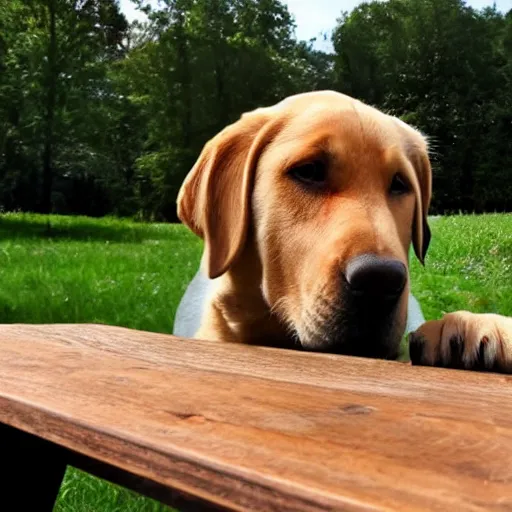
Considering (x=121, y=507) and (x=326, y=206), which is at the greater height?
(x=326, y=206)

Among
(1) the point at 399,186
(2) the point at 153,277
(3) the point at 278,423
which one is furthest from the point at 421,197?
(2) the point at 153,277

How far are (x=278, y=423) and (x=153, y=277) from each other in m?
3.90

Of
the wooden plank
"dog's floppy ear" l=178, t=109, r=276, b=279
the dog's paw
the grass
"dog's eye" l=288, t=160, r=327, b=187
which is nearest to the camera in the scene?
the wooden plank

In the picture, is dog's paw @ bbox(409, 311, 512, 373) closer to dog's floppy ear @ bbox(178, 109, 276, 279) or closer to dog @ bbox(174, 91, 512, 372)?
dog @ bbox(174, 91, 512, 372)

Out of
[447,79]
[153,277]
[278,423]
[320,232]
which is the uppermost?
[447,79]

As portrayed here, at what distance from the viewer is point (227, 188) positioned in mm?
1555

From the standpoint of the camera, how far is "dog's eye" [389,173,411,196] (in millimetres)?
1463

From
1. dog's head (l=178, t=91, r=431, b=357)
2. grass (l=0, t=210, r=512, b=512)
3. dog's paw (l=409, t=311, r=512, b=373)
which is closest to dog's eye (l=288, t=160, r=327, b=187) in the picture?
dog's head (l=178, t=91, r=431, b=357)

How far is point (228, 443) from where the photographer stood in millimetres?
601

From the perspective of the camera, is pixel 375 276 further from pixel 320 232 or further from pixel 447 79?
pixel 447 79

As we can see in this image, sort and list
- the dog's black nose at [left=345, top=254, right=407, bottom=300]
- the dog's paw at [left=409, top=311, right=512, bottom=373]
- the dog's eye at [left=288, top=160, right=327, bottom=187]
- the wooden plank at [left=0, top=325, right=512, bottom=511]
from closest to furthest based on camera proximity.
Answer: the wooden plank at [left=0, top=325, right=512, bottom=511], the dog's paw at [left=409, top=311, right=512, bottom=373], the dog's black nose at [left=345, top=254, right=407, bottom=300], the dog's eye at [left=288, top=160, right=327, bottom=187]

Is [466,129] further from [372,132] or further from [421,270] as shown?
[372,132]

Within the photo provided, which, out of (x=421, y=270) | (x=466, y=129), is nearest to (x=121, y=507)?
(x=421, y=270)

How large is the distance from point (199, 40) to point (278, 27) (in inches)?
32.2
